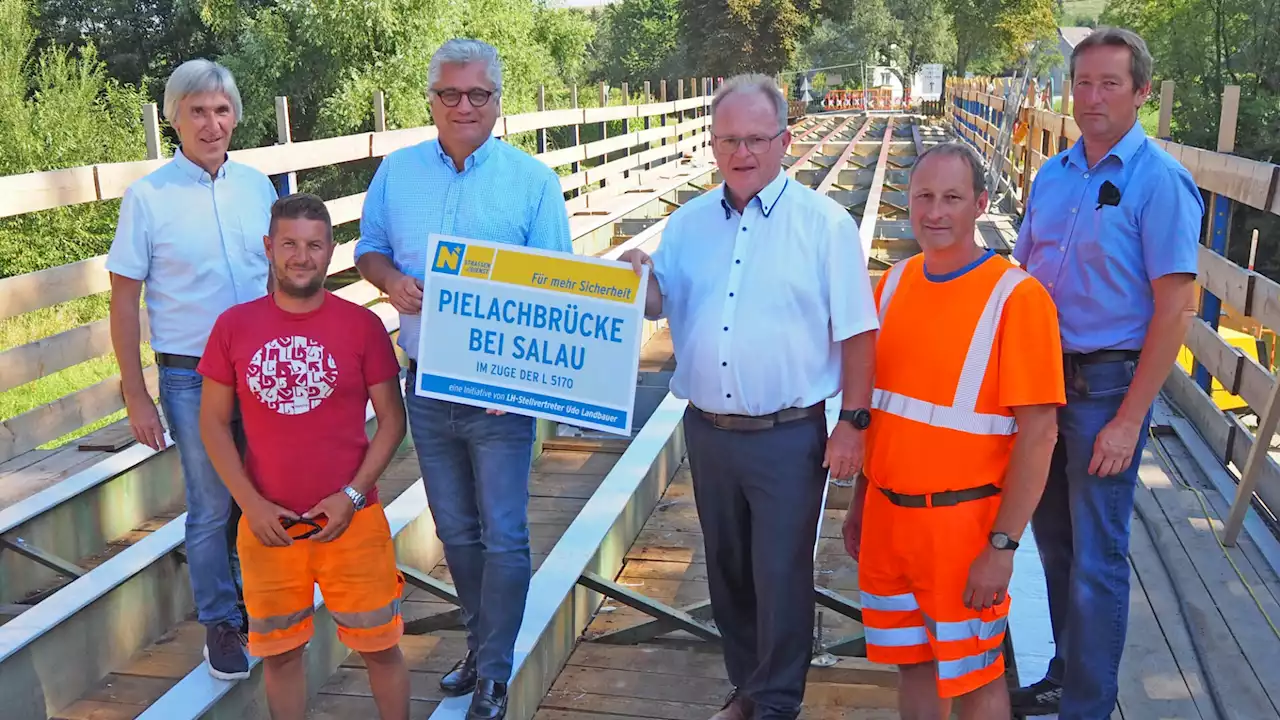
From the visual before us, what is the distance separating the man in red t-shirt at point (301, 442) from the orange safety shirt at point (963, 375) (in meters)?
1.14

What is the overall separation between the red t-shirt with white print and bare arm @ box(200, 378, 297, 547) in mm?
32

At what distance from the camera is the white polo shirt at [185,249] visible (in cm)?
306

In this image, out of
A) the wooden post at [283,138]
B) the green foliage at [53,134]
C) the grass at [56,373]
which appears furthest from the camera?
the green foliage at [53,134]

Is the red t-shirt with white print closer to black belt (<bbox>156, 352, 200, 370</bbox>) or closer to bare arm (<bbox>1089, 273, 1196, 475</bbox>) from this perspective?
black belt (<bbox>156, 352, 200, 370</bbox>)

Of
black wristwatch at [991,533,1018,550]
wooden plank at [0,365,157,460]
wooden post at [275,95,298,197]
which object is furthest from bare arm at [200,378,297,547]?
wooden post at [275,95,298,197]

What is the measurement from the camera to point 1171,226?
8.05 ft

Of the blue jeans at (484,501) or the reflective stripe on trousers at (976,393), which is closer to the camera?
the reflective stripe on trousers at (976,393)

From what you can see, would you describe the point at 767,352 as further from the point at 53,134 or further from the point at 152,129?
the point at 53,134

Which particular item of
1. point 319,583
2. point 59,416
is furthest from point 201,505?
point 59,416

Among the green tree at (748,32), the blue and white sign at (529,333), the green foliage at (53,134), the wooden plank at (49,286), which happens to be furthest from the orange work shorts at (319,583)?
the green tree at (748,32)

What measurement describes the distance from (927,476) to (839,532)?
2227 mm

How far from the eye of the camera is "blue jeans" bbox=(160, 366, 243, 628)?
3.11 m

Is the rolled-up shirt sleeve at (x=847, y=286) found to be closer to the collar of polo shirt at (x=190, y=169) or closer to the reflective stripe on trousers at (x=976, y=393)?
the reflective stripe on trousers at (x=976, y=393)

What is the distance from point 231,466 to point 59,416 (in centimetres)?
334
